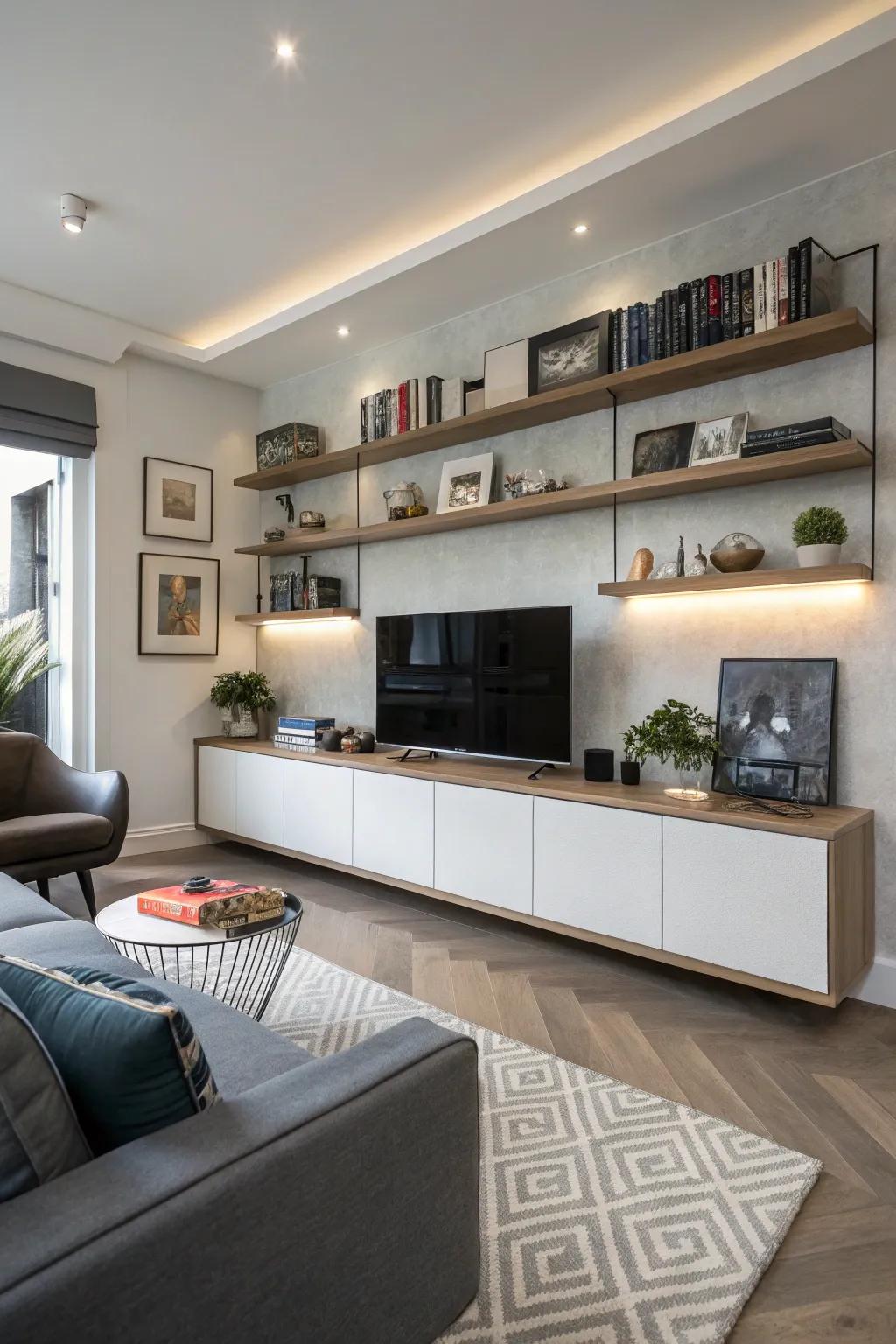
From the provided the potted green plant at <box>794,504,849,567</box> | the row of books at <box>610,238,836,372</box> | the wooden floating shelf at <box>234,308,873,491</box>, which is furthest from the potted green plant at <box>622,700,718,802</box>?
the row of books at <box>610,238,836,372</box>

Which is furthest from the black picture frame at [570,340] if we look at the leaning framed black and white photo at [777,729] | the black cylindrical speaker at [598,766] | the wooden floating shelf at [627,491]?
the black cylindrical speaker at [598,766]

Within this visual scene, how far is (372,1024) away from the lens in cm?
244

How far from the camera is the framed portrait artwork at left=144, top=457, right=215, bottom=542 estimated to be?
4.65 m

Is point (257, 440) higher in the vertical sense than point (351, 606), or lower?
higher

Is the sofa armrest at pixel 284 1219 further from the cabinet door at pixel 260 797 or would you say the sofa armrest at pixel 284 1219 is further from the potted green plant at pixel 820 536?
the cabinet door at pixel 260 797

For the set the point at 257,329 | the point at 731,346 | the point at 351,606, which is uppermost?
the point at 257,329

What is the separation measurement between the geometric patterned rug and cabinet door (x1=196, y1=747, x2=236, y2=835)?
242 cm

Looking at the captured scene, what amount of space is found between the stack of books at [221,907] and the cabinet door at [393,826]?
1316 mm

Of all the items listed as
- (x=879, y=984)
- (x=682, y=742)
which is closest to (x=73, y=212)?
(x=682, y=742)

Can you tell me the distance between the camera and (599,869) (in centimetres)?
292

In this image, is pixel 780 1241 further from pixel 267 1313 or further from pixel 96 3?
pixel 96 3

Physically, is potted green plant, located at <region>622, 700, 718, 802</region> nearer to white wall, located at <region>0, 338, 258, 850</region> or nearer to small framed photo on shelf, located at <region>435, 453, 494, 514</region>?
small framed photo on shelf, located at <region>435, 453, 494, 514</region>

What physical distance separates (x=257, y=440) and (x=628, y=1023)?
3836mm

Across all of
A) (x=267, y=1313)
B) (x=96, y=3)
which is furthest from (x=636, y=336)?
A: (x=267, y=1313)
